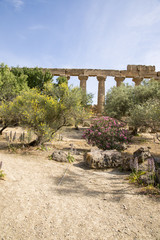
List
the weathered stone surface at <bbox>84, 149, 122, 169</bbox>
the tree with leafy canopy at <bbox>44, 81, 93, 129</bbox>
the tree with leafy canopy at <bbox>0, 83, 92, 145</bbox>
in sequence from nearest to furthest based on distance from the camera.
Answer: the weathered stone surface at <bbox>84, 149, 122, 169</bbox> < the tree with leafy canopy at <bbox>0, 83, 92, 145</bbox> < the tree with leafy canopy at <bbox>44, 81, 93, 129</bbox>

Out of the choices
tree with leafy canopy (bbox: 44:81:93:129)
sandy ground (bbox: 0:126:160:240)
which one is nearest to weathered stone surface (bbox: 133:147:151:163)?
sandy ground (bbox: 0:126:160:240)

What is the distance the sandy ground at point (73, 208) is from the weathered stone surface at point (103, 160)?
95cm

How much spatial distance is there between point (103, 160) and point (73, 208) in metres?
3.37

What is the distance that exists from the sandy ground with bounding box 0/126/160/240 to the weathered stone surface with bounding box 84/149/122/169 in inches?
37.4

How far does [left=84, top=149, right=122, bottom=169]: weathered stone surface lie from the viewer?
6.93 m

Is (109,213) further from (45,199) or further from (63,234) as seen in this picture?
(45,199)

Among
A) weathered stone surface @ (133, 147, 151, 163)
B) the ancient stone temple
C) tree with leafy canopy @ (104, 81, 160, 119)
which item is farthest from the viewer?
the ancient stone temple

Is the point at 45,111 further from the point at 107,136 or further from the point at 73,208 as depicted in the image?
the point at 73,208

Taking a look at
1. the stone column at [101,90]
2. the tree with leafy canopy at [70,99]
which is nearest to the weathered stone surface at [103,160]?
the tree with leafy canopy at [70,99]

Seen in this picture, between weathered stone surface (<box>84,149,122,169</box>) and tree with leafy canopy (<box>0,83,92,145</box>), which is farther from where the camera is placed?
tree with leafy canopy (<box>0,83,92,145</box>)

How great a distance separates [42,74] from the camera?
25.3 meters

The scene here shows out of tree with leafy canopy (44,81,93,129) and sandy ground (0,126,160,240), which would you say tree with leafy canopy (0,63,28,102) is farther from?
sandy ground (0,126,160,240)

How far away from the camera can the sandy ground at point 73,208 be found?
3.01 metres

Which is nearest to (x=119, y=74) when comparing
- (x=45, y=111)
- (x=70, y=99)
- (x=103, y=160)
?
(x=70, y=99)
